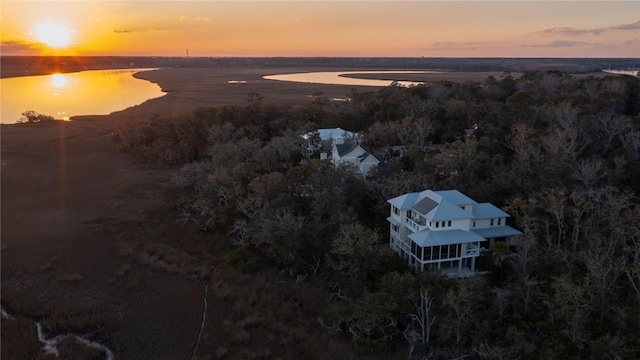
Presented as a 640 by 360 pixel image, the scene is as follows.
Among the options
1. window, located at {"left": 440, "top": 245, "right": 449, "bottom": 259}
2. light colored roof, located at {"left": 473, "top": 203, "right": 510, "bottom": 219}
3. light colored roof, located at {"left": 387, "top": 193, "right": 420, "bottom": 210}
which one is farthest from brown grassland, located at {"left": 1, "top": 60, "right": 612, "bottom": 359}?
light colored roof, located at {"left": 473, "top": 203, "right": 510, "bottom": 219}

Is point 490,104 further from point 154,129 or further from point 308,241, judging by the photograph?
point 154,129

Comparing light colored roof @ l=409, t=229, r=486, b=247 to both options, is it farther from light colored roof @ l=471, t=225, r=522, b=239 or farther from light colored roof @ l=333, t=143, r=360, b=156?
light colored roof @ l=333, t=143, r=360, b=156

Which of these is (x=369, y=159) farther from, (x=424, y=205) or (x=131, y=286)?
(x=131, y=286)

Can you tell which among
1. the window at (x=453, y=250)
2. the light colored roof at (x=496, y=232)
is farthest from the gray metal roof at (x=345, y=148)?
the window at (x=453, y=250)

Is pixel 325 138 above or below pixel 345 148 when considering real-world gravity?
above

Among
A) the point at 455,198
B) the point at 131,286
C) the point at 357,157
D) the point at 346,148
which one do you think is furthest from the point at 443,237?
the point at 346,148

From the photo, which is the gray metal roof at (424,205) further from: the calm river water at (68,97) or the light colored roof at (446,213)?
the calm river water at (68,97)
